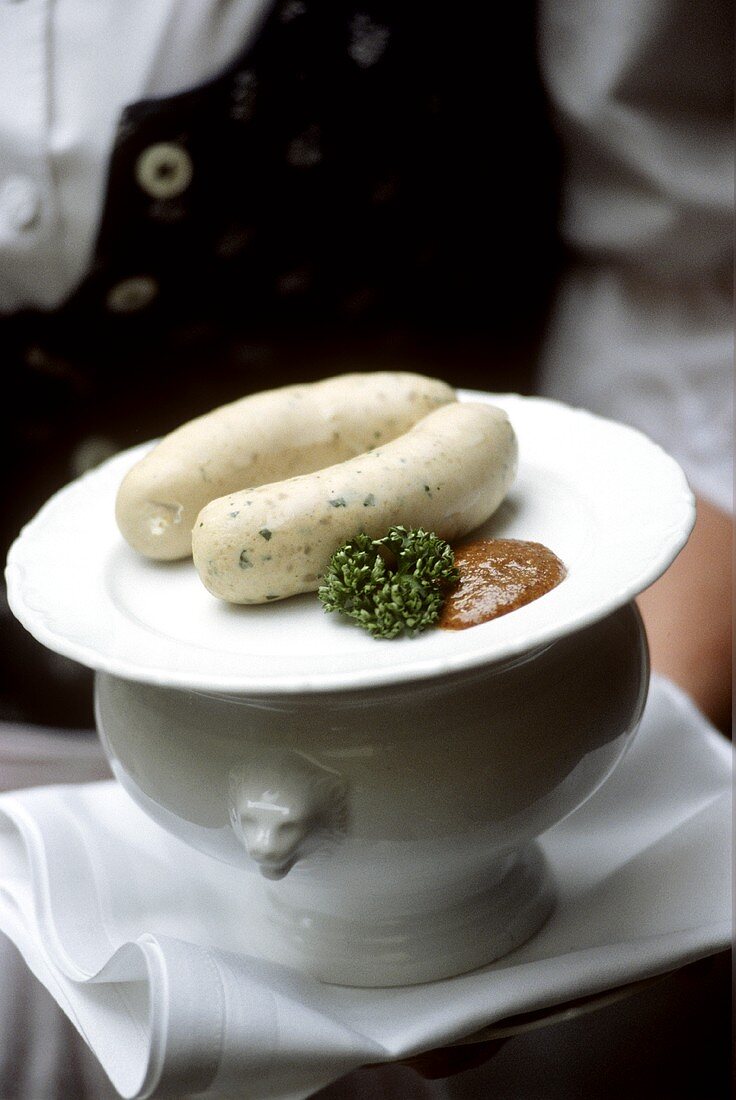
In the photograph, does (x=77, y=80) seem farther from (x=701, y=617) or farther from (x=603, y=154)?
(x=701, y=617)

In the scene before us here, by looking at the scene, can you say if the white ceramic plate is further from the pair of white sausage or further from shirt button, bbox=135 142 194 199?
shirt button, bbox=135 142 194 199

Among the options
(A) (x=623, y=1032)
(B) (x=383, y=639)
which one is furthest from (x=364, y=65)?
(A) (x=623, y=1032)

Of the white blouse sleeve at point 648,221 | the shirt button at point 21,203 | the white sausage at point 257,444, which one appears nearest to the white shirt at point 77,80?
the shirt button at point 21,203

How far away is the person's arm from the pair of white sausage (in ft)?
2.04

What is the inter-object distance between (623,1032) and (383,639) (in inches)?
16.4

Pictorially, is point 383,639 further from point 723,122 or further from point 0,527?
point 723,122

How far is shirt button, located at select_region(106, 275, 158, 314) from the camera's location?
4.65ft

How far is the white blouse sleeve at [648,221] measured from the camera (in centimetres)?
138

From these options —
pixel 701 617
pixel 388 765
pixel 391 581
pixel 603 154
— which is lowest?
pixel 701 617

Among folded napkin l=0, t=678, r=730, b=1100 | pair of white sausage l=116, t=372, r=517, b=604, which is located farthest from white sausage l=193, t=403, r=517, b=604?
folded napkin l=0, t=678, r=730, b=1100

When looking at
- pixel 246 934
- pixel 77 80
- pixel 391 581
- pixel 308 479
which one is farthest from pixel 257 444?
pixel 77 80

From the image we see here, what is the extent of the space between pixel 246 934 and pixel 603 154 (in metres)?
1.14

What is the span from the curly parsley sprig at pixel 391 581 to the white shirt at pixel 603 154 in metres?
0.78

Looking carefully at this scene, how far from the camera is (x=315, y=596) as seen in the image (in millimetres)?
861
